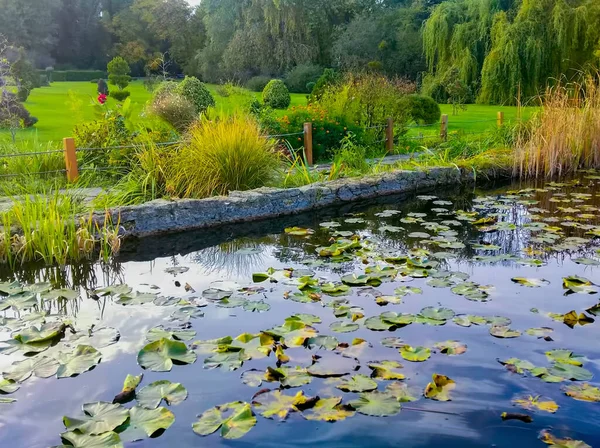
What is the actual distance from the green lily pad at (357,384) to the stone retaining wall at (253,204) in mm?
3114

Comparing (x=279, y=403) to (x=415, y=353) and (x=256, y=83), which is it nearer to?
(x=415, y=353)

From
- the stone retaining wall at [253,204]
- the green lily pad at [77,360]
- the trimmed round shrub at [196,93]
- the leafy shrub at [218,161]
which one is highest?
the trimmed round shrub at [196,93]

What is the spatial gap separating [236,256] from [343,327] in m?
1.78

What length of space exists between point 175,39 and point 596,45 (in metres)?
23.9

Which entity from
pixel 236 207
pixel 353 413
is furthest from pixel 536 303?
pixel 236 207

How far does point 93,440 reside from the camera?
2.14 m

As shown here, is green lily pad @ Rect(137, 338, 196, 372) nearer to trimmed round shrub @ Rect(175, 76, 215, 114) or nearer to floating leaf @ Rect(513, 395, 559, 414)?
floating leaf @ Rect(513, 395, 559, 414)

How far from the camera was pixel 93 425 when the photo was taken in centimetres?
225

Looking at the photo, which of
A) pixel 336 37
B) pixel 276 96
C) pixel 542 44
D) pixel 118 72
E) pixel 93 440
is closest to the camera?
pixel 93 440

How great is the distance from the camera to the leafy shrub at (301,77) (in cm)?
2336

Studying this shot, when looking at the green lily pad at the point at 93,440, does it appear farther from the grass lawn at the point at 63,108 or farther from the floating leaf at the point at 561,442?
the grass lawn at the point at 63,108

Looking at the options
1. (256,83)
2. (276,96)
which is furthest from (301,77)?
(276,96)

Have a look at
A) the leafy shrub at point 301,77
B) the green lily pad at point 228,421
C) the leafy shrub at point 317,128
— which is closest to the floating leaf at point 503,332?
the green lily pad at point 228,421

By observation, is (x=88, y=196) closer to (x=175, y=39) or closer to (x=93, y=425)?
(x=93, y=425)
